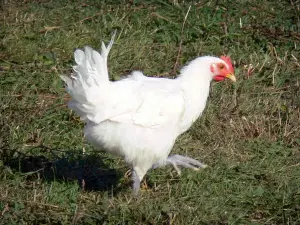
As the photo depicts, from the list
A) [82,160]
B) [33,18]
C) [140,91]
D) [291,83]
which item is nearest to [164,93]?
[140,91]

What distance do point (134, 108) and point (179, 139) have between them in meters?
1.44

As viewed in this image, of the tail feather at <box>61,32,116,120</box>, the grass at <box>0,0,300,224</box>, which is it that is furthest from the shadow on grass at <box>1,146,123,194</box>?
the tail feather at <box>61,32,116,120</box>

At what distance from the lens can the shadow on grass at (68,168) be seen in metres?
6.22

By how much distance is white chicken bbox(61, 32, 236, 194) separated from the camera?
18.4 feet

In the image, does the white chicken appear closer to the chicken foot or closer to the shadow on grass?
the chicken foot

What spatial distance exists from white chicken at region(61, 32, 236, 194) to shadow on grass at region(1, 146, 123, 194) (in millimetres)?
422

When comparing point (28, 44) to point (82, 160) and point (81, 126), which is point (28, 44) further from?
point (82, 160)

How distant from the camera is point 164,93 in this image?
233 inches

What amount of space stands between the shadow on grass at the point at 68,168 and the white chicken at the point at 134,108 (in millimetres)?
422

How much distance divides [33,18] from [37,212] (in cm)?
375

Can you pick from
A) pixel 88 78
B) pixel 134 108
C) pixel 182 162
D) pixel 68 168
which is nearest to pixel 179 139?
pixel 182 162

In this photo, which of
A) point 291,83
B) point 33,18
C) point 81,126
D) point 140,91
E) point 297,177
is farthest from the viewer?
point 33,18

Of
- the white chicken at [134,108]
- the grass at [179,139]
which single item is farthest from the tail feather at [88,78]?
the grass at [179,139]

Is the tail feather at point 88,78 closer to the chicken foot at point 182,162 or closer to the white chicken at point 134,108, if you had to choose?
the white chicken at point 134,108
